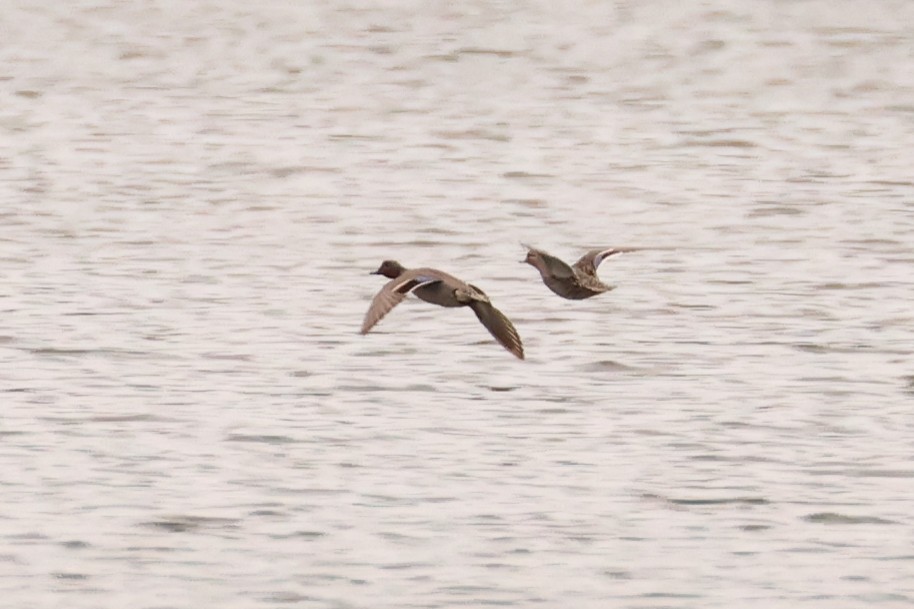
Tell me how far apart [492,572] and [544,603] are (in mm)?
472

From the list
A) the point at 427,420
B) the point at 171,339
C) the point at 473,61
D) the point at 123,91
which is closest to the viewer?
the point at 427,420

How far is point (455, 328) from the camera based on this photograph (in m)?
15.7

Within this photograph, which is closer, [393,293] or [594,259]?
[393,293]

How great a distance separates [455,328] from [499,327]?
228 centimetres

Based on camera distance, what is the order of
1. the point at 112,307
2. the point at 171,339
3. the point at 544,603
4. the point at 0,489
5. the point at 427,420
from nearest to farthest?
the point at 544,603, the point at 0,489, the point at 427,420, the point at 171,339, the point at 112,307

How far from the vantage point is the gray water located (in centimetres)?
1060

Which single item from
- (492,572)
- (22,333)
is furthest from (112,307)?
(492,572)

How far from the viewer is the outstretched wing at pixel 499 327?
43.6 ft

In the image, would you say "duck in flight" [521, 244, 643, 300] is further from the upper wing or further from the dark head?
the dark head

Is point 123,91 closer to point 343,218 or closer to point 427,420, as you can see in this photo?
point 343,218

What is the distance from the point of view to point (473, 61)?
92.4 ft

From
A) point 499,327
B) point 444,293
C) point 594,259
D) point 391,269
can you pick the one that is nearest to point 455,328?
point 391,269

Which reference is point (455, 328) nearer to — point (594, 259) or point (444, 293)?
point (594, 259)

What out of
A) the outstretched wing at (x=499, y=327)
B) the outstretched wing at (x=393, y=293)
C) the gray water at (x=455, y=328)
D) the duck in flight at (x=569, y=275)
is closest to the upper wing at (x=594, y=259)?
the duck in flight at (x=569, y=275)
